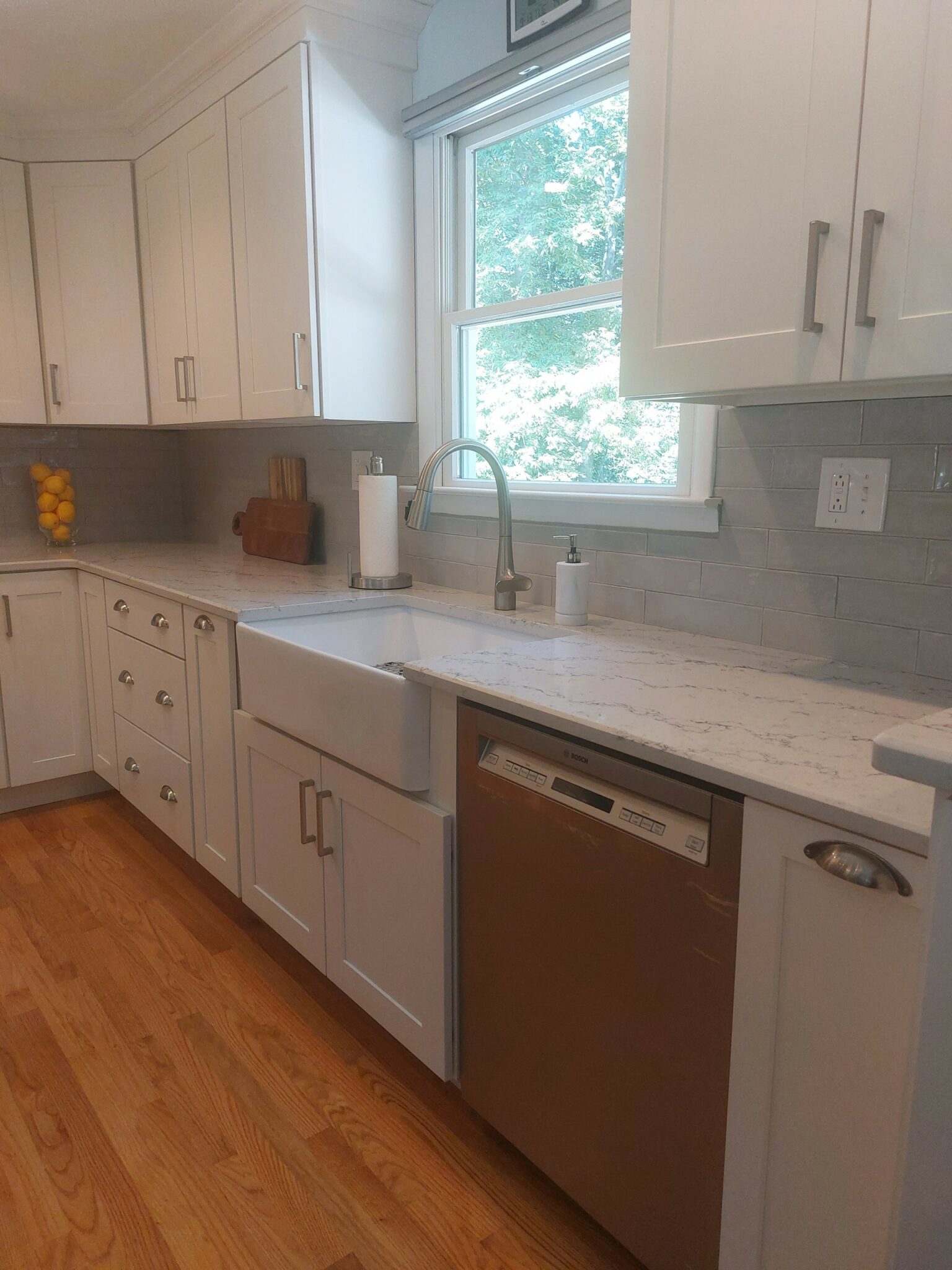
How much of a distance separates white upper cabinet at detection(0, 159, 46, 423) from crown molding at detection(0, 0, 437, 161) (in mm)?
154

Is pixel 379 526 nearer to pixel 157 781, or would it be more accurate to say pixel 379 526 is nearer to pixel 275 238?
pixel 275 238

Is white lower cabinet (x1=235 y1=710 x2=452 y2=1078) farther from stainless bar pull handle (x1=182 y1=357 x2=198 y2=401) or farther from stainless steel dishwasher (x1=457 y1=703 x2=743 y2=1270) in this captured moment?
stainless bar pull handle (x1=182 y1=357 x2=198 y2=401)

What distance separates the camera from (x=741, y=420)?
166 cm

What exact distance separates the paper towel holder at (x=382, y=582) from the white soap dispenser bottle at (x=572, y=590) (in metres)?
0.64

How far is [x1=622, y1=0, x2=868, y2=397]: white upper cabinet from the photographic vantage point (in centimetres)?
111

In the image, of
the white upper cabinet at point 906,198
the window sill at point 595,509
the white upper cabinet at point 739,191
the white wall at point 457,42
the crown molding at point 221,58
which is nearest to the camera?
the white upper cabinet at point 906,198

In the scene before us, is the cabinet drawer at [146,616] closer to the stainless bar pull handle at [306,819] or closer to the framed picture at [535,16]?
the stainless bar pull handle at [306,819]

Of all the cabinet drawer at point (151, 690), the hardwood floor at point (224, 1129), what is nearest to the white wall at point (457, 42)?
the cabinet drawer at point (151, 690)

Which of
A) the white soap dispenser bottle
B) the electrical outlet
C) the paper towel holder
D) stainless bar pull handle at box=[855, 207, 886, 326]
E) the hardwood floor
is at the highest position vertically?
stainless bar pull handle at box=[855, 207, 886, 326]

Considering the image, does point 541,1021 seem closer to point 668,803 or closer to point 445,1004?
point 445,1004

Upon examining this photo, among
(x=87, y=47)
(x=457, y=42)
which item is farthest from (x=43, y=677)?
(x=457, y=42)

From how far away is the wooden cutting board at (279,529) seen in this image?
9.60ft

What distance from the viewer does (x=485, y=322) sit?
7.53 feet

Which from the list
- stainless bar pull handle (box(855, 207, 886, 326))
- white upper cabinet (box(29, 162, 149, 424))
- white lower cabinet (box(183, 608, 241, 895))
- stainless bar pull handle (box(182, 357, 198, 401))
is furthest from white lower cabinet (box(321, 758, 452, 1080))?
white upper cabinet (box(29, 162, 149, 424))
